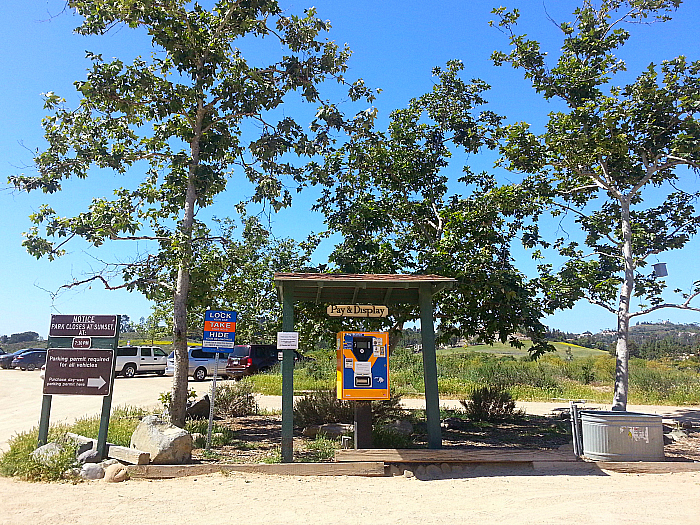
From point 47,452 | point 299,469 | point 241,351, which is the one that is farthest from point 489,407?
point 241,351

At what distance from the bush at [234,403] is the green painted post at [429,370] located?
21.3ft

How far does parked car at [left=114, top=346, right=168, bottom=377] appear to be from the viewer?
1144 inches

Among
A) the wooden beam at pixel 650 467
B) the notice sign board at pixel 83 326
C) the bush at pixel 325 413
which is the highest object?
the notice sign board at pixel 83 326

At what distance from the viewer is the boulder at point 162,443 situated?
25.5ft

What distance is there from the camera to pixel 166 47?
10562 mm

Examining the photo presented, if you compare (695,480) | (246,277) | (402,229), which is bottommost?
(695,480)

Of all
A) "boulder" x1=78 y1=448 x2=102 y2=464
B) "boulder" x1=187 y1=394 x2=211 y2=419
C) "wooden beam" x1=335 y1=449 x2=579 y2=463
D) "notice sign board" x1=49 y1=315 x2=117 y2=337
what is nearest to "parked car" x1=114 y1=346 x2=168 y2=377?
"boulder" x1=187 y1=394 x2=211 y2=419

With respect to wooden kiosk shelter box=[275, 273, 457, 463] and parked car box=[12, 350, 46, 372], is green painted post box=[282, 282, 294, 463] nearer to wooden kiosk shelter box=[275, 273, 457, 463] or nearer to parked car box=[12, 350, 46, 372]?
wooden kiosk shelter box=[275, 273, 457, 463]

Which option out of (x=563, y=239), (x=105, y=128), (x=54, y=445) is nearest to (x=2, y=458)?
(x=54, y=445)

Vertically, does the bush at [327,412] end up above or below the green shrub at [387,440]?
above

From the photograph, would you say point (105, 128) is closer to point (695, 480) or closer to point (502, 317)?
point (502, 317)

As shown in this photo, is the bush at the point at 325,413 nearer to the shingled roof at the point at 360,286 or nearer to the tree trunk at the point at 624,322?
the shingled roof at the point at 360,286

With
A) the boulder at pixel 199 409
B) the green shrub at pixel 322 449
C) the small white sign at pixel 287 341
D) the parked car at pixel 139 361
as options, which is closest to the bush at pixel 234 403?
the boulder at pixel 199 409

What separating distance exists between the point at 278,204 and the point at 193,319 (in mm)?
4214
